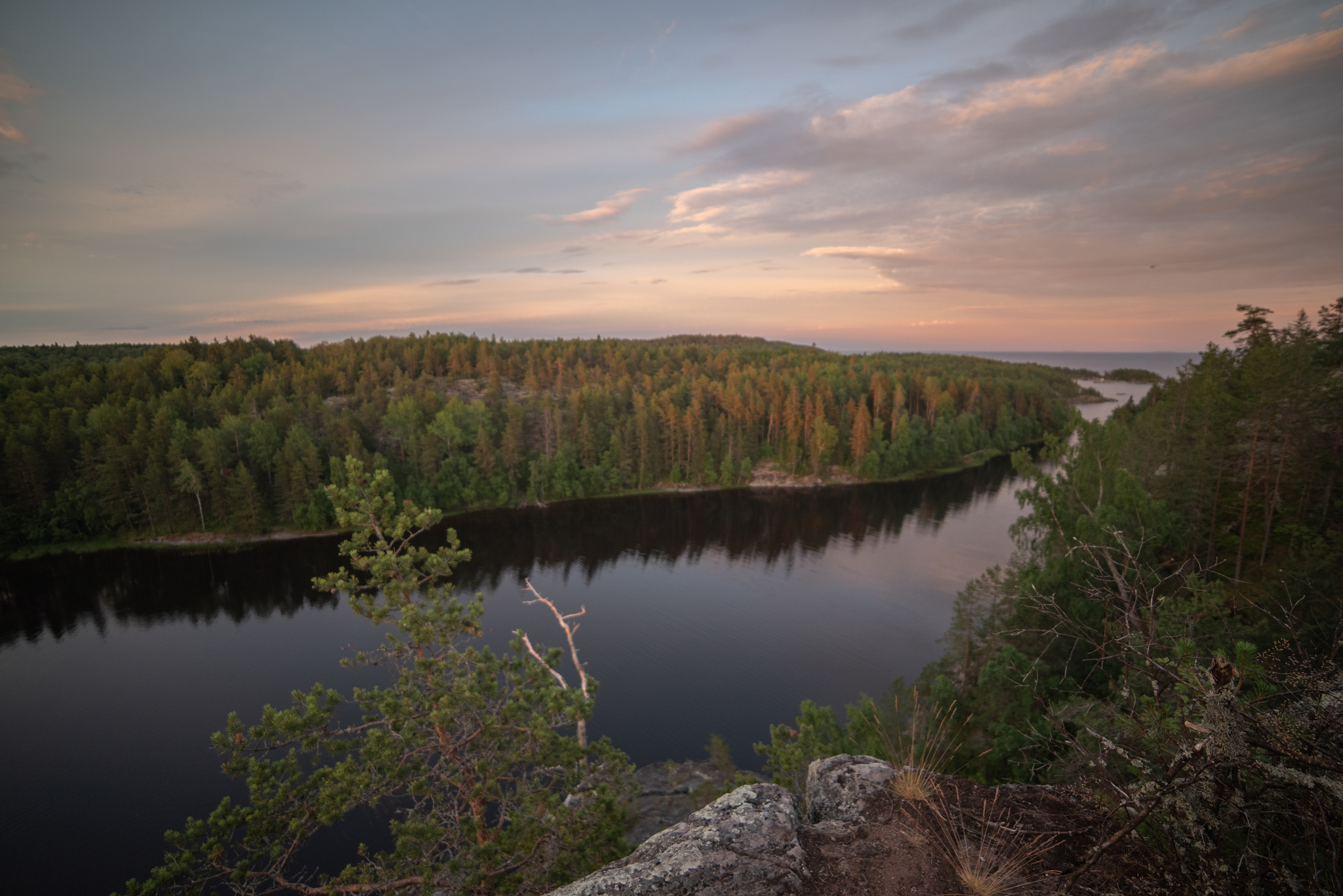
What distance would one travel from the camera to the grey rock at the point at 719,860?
3.83 metres

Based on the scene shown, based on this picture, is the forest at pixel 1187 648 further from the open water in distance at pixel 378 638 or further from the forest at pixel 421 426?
the forest at pixel 421 426

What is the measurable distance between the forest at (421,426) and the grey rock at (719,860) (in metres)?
40.0

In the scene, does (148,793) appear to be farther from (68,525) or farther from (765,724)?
(68,525)

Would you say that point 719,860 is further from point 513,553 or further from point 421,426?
point 421,426

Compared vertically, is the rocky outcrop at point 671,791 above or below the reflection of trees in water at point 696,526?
below

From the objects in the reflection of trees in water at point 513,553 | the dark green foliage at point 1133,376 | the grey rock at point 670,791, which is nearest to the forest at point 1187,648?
the grey rock at point 670,791

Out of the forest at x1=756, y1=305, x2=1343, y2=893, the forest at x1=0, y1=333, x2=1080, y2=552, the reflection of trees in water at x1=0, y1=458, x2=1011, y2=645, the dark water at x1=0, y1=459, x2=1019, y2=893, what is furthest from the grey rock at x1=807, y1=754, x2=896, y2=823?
the forest at x1=0, y1=333, x2=1080, y2=552

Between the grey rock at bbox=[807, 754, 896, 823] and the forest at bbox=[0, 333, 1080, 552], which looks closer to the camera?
the grey rock at bbox=[807, 754, 896, 823]

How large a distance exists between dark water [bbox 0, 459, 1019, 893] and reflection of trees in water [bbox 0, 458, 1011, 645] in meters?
0.21

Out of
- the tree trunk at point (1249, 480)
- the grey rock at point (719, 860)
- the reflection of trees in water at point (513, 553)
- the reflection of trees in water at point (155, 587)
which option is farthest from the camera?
the reflection of trees in water at point (513, 553)

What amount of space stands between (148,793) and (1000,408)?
87.2 m

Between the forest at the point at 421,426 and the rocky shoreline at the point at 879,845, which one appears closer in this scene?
the rocky shoreline at the point at 879,845

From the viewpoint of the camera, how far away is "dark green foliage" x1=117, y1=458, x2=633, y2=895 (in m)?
6.66

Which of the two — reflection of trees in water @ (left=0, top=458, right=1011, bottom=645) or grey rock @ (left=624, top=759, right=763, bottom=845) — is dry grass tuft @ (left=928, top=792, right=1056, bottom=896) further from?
reflection of trees in water @ (left=0, top=458, right=1011, bottom=645)
